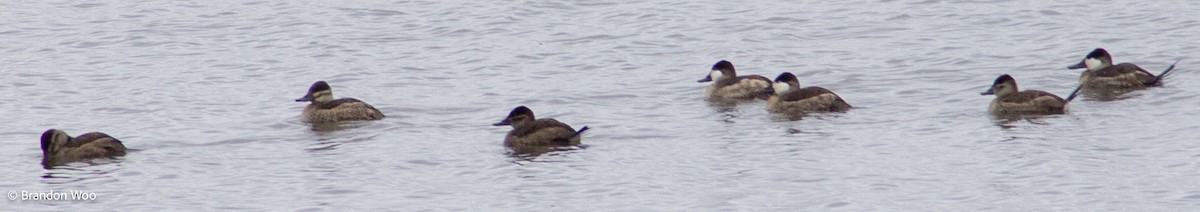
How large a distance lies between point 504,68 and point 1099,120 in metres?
7.75

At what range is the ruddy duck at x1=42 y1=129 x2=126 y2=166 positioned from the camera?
52.3 ft

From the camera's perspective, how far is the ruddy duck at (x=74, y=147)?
52.3 feet

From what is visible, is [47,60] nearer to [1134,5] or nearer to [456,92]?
[456,92]

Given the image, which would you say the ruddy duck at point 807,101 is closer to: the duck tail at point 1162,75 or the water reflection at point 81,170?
the duck tail at point 1162,75

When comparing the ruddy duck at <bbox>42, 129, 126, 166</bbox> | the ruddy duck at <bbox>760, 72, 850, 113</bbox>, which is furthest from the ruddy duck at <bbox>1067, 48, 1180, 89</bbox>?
the ruddy duck at <bbox>42, 129, 126, 166</bbox>

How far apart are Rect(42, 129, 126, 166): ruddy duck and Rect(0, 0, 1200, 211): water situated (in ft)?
0.53

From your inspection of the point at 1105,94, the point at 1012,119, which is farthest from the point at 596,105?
the point at 1105,94

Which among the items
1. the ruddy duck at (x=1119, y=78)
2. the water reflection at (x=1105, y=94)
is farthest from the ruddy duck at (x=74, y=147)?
the ruddy duck at (x=1119, y=78)

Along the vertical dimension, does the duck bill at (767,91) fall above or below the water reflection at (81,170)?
below

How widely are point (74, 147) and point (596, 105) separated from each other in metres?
5.27

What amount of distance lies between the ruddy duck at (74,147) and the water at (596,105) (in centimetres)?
16

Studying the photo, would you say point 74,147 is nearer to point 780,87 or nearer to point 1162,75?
point 780,87

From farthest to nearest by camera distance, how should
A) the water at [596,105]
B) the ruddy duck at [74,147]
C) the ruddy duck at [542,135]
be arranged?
the ruddy duck at [542,135]
the ruddy duck at [74,147]
the water at [596,105]

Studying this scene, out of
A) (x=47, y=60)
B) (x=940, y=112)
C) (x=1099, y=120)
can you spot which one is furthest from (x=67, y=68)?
(x=1099, y=120)
